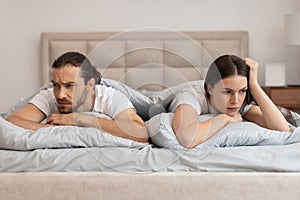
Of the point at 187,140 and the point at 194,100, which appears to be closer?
the point at 187,140

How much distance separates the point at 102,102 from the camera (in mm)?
2262

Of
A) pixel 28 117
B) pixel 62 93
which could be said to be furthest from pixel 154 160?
pixel 28 117

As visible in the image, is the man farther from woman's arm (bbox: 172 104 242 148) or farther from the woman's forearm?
the woman's forearm

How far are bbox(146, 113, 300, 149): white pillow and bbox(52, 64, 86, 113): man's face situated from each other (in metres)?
0.32

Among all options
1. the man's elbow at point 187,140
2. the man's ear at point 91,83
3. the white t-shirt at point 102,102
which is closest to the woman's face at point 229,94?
the man's elbow at point 187,140

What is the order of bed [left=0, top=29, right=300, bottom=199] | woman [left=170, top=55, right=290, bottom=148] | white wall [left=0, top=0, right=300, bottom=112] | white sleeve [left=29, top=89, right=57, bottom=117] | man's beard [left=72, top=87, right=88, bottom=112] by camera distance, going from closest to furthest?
1. bed [left=0, top=29, right=300, bottom=199]
2. woman [left=170, top=55, right=290, bottom=148]
3. man's beard [left=72, top=87, right=88, bottom=112]
4. white sleeve [left=29, top=89, right=57, bottom=117]
5. white wall [left=0, top=0, right=300, bottom=112]

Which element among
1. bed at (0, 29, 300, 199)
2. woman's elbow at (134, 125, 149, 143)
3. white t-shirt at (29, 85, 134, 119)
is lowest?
bed at (0, 29, 300, 199)

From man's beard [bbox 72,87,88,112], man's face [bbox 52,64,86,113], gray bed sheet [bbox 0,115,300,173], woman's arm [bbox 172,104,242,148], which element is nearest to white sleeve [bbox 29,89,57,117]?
man's face [bbox 52,64,86,113]

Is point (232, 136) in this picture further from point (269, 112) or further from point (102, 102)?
point (102, 102)

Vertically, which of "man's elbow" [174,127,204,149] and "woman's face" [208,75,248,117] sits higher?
"woman's face" [208,75,248,117]

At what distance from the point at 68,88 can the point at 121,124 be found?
0.29 metres

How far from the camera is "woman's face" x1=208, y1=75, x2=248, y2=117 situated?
2.10 metres

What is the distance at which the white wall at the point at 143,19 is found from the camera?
4.16 metres

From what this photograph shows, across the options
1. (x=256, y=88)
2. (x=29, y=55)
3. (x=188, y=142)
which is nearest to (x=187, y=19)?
(x=29, y=55)
